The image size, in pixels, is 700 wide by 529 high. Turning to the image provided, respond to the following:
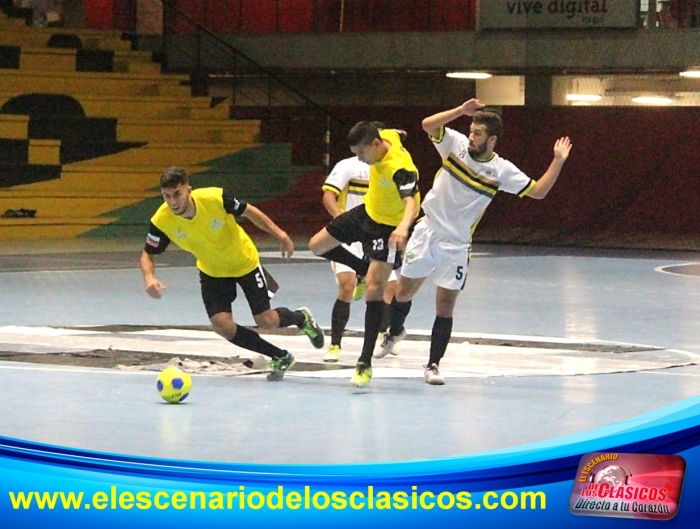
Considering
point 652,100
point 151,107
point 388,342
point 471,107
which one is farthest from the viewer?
point 151,107

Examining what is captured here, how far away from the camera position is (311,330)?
1180cm

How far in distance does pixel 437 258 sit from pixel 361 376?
1.21 m

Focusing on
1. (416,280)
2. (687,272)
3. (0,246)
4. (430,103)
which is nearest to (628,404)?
(416,280)

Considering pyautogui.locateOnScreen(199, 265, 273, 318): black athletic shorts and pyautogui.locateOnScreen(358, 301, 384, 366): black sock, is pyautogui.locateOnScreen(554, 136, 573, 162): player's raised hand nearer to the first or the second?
pyautogui.locateOnScreen(358, 301, 384, 366): black sock

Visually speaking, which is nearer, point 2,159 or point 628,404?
point 628,404

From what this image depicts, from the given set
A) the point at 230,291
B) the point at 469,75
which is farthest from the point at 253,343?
the point at 469,75

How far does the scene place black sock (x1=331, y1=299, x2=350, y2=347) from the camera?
39.6ft

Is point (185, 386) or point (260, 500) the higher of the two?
point (260, 500)

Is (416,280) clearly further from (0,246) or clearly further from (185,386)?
(0,246)

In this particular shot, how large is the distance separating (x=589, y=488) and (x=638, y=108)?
25.9 metres

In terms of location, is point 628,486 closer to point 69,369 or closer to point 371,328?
point 371,328

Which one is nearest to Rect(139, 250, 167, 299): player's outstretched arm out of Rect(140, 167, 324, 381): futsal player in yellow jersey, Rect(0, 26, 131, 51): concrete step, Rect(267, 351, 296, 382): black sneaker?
Rect(140, 167, 324, 381): futsal player in yellow jersey

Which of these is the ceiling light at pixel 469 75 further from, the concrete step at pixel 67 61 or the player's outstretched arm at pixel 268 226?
the player's outstretched arm at pixel 268 226

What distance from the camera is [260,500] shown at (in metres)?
4.48
